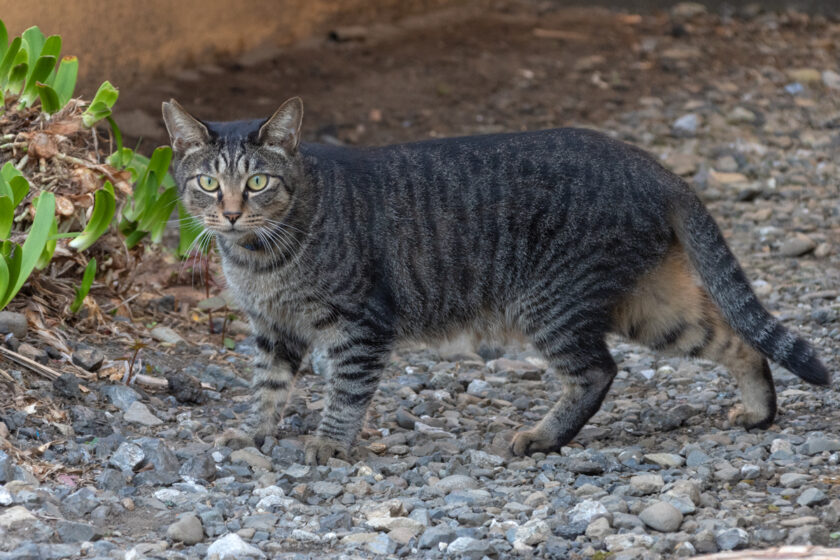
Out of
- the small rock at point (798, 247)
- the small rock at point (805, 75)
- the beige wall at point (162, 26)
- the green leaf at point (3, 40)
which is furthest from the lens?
the small rock at point (805, 75)

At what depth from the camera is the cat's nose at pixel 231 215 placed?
4105 mm

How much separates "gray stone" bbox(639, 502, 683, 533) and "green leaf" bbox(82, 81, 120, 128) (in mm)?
3038

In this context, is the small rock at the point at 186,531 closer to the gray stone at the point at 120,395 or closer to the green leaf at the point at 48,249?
the gray stone at the point at 120,395

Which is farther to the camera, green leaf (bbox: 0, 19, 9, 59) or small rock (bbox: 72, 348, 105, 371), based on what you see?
green leaf (bbox: 0, 19, 9, 59)

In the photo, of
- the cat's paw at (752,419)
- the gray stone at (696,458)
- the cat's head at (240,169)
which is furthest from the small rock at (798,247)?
the cat's head at (240,169)

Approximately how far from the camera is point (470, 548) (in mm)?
3270

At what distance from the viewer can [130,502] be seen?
3.59 meters

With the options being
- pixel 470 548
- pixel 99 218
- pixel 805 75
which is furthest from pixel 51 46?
pixel 805 75

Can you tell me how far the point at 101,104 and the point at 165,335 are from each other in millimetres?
1147

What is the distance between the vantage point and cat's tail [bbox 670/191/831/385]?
4.14 m

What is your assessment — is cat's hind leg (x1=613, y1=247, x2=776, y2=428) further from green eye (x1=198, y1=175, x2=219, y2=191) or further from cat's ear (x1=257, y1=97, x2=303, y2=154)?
green eye (x1=198, y1=175, x2=219, y2=191)

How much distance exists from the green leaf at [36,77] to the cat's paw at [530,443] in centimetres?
264

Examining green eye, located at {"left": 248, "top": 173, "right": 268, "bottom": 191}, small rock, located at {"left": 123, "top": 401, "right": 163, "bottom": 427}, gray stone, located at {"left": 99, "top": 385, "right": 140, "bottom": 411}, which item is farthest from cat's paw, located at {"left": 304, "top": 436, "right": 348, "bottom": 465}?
green eye, located at {"left": 248, "top": 173, "right": 268, "bottom": 191}

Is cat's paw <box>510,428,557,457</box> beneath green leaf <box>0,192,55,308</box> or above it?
beneath
